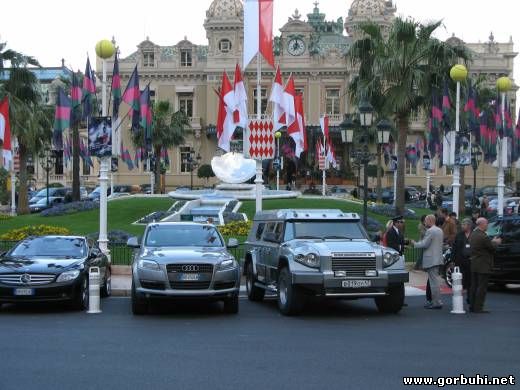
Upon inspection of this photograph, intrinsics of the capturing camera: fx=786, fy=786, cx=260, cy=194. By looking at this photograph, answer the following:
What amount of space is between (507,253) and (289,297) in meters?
6.60

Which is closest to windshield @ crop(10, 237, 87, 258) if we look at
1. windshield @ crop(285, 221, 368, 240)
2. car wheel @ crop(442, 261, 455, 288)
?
windshield @ crop(285, 221, 368, 240)

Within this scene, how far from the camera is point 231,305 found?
540 inches

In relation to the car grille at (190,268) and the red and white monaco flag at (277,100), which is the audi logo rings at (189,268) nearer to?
the car grille at (190,268)

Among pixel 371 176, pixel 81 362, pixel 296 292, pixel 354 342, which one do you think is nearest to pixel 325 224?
pixel 296 292

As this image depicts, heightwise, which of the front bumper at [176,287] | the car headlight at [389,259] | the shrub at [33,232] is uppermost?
the car headlight at [389,259]

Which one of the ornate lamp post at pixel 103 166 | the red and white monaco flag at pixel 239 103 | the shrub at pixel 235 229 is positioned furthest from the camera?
the shrub at pixel 235 229

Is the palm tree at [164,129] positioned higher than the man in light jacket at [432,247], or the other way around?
the palm tree at [164,129]

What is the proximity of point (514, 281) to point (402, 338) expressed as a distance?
7486 millimetres

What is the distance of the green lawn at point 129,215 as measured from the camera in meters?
32.0

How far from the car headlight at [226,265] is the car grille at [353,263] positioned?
5.84ft

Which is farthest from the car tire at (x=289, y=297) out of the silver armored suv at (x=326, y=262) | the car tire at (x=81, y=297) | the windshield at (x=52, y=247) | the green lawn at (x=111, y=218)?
the green lawn at (x=111, y=218)

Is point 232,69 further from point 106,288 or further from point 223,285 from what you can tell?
point 223,285

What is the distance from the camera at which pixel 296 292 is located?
43.1ft

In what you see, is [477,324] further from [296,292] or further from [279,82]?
[279,82]
